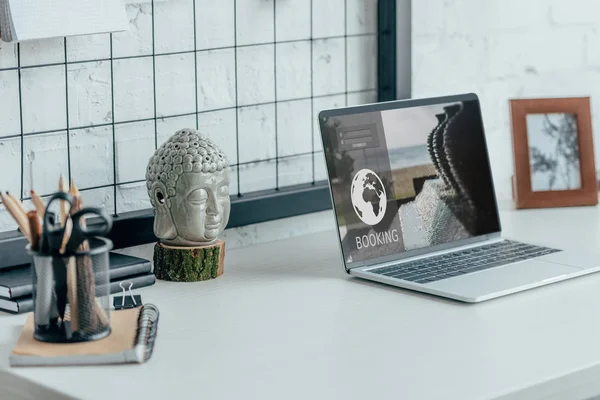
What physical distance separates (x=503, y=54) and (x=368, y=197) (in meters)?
0.64

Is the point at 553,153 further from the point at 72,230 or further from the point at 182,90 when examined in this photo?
the point at 72,230

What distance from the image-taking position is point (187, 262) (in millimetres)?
1322

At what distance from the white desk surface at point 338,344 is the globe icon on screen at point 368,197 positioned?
87 mm

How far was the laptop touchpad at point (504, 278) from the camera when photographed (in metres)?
1.24

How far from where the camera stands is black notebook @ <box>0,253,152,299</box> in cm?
119

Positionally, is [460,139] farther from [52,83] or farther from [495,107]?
[52,83]

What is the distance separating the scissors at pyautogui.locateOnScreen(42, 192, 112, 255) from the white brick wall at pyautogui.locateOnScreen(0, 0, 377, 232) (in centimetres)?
31

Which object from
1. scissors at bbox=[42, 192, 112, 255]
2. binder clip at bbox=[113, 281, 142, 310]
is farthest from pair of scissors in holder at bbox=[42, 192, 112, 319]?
binder clip at bbox=[113, 281, 142, 310]

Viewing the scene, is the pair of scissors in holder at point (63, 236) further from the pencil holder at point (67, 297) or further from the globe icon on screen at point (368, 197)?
the globe icon on screen at point (368, 197)

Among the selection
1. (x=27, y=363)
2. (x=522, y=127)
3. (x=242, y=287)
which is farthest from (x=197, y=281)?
(x=522, y=127)

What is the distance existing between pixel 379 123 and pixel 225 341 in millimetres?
447

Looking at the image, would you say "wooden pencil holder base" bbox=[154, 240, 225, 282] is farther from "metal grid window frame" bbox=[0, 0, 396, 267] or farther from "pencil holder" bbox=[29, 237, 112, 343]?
"pencil holder" bbox=[29, 237, 112, 343]

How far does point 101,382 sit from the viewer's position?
37.6 inches

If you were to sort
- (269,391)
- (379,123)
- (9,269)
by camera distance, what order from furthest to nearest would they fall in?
(379,123)
(9,269)
(269,391)
